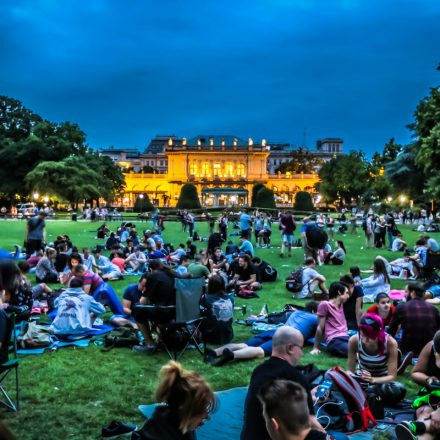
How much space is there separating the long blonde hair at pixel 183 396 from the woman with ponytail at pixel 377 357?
112 inches

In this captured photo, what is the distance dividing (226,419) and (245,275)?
22.8ft

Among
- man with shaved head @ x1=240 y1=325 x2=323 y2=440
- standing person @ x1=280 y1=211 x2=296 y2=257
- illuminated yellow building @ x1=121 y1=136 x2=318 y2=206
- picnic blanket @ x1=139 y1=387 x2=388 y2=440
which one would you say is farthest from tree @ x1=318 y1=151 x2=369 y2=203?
man with shaved head @ x1=240 y1=325 x2=323 y2=440

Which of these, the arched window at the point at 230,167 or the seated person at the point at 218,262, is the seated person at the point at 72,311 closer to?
the seated person at the point at 218,262

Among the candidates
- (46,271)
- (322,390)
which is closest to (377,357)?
(322,390)

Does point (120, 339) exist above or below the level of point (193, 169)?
below

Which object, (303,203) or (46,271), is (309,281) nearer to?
(46,271)

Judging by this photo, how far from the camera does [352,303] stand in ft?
25.9

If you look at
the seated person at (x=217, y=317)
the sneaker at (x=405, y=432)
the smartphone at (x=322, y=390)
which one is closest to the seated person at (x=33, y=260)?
the seated person at (x=217, y=317)

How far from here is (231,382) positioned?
233 inches

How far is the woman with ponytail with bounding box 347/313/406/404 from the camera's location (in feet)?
17.0

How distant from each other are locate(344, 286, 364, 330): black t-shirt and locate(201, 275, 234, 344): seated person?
1877 millimetres

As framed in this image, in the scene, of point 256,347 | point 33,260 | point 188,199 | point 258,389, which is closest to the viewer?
point 258,389

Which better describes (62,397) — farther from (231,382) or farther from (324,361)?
(324,361)

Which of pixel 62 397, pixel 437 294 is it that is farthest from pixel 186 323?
pixel 437 294
